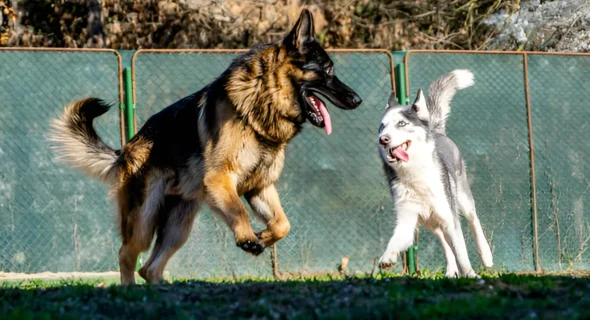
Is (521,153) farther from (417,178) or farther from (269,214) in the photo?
(269,214)

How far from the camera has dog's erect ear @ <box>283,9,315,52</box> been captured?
6711 millimetres

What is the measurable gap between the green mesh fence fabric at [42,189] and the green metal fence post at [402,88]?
11.3 feet

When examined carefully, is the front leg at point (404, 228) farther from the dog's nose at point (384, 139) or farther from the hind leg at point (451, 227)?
the dog's nose at point (384, 139)

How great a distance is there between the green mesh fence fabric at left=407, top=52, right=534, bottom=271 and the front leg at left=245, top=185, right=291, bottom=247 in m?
3.59

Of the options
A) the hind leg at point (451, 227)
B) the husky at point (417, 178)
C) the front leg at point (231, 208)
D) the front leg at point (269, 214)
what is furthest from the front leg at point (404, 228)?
the front leg at point (231, 208)

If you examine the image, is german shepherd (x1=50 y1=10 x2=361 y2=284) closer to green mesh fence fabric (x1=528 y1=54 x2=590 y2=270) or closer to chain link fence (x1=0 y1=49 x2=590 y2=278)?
chain link fence (x1=0 y1=49 x2=590 y2=278)

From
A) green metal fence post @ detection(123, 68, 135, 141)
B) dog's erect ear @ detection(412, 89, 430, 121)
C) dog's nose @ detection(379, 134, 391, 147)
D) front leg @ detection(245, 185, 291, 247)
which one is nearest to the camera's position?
front leg @ detection(245, 185, 291, 247)

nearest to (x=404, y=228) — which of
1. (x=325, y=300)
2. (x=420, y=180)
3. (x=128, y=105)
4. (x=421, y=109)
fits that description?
(x=420, y=180)

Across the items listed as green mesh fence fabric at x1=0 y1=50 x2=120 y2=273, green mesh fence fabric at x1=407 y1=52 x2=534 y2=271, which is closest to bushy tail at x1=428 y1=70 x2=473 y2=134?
green mesh fence fabric at x1=407 y1=52 x2=534 y2=271

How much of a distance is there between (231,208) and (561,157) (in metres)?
5.68

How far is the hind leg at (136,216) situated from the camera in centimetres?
708

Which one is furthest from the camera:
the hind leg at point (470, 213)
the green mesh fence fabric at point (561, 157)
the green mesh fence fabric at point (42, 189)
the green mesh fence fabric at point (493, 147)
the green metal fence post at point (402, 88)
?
the green mesh fence fabric at point (561, 157)

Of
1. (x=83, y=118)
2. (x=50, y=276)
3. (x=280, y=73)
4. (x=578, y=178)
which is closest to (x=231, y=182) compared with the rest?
(x=280, y=73)

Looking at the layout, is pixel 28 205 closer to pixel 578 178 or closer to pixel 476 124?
pixel 476 124
